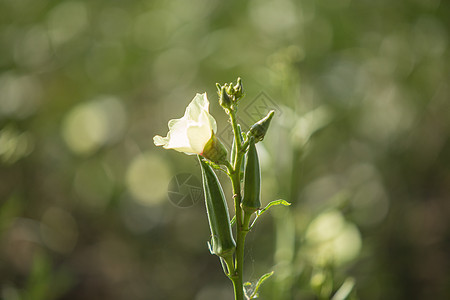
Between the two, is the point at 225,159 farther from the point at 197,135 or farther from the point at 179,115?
the point at 179,115

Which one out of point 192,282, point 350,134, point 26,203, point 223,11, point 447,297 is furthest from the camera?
point 223,11

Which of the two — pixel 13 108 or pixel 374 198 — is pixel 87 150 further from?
pixel 374 198

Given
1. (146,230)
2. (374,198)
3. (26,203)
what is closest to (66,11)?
(26,203)

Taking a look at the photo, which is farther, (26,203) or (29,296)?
(26,203)

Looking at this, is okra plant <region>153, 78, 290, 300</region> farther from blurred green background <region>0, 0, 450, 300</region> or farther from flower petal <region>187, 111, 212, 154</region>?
blurred green background <region>0, 0, 450, 300</region>

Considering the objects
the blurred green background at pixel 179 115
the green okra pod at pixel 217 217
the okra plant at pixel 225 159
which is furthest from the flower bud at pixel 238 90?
the blurred green background at pixel 179 115

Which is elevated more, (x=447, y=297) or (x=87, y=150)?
(x=87, y=150)
